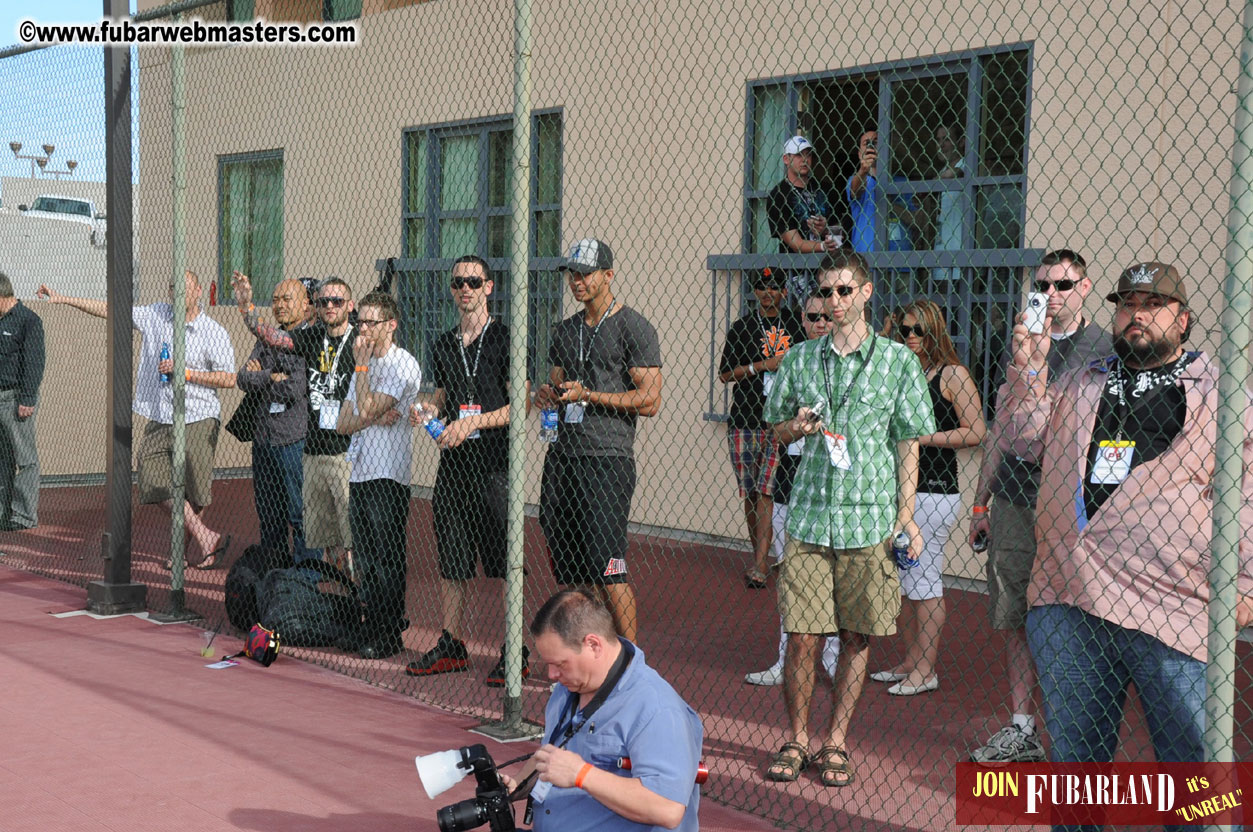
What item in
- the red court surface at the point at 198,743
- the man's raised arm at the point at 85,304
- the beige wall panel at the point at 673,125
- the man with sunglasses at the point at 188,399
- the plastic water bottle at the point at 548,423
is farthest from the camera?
the man's raised arm at the point at 85,304

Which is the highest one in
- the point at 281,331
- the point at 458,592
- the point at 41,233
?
the point at 41,233

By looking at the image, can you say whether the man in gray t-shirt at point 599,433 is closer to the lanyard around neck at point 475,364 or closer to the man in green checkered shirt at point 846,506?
the lanyard around neck at point 475,364

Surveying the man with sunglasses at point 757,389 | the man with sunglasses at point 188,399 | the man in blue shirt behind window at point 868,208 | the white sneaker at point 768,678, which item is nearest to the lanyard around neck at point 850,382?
the white sneaker at point 768,678

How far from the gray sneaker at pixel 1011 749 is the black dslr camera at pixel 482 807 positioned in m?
2.29

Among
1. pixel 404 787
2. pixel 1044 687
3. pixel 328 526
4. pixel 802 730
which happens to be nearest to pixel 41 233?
pixel 328 526

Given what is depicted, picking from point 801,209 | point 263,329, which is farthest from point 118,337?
point 801,209

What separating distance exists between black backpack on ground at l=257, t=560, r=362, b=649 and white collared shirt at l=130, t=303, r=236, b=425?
1790 millimetres

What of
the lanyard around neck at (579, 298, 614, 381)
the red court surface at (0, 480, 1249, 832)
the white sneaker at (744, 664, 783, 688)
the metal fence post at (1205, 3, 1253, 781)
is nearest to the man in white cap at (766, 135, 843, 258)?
the lanyard around neck at (579, 298, 614, 381)

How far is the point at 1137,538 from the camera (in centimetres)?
341

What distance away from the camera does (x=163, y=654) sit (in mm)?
6559

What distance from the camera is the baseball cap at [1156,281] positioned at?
11.1ft

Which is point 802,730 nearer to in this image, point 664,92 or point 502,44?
point 664,92

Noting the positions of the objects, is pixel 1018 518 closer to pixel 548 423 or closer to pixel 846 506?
pixel 846 506

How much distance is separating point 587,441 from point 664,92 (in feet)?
15.6
